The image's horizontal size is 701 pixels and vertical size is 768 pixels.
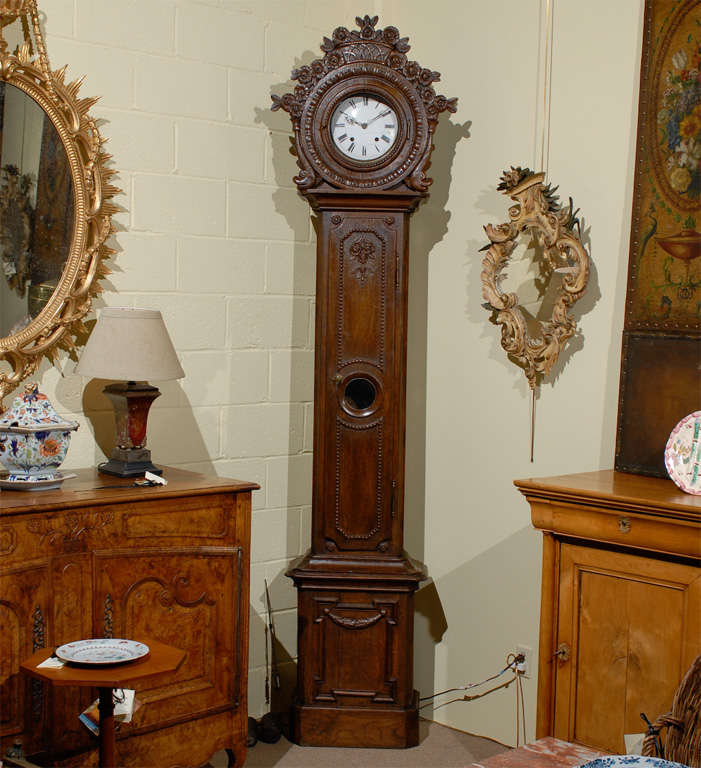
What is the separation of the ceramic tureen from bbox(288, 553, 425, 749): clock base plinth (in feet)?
3.19

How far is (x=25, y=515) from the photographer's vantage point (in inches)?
97.8

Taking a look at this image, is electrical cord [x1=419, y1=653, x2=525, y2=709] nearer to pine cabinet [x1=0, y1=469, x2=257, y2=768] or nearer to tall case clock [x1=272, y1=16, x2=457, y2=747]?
tall case clock [x1=272, y1=16, x2=457, y2=747]

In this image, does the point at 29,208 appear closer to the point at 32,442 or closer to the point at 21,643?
the point at 32,442

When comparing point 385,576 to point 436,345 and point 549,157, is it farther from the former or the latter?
point 549,157

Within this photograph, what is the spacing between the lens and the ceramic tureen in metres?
2.64

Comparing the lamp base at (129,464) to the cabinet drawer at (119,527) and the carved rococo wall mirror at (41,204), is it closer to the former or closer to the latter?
the cabinet drawer at (119,527)

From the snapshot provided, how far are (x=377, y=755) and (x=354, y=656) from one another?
32 centimetres

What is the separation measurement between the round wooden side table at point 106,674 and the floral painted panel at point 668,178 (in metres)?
1.63

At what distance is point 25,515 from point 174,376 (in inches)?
23.7

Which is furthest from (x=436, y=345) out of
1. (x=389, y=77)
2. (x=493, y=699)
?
(x=493, y=699)

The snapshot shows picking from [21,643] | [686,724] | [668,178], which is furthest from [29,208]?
[686,724]

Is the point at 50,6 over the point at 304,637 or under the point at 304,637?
over

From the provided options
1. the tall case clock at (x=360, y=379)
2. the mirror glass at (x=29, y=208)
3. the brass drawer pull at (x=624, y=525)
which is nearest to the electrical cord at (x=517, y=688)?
the tall case clock at (x=360, y=379)

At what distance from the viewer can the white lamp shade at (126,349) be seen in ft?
9.10
